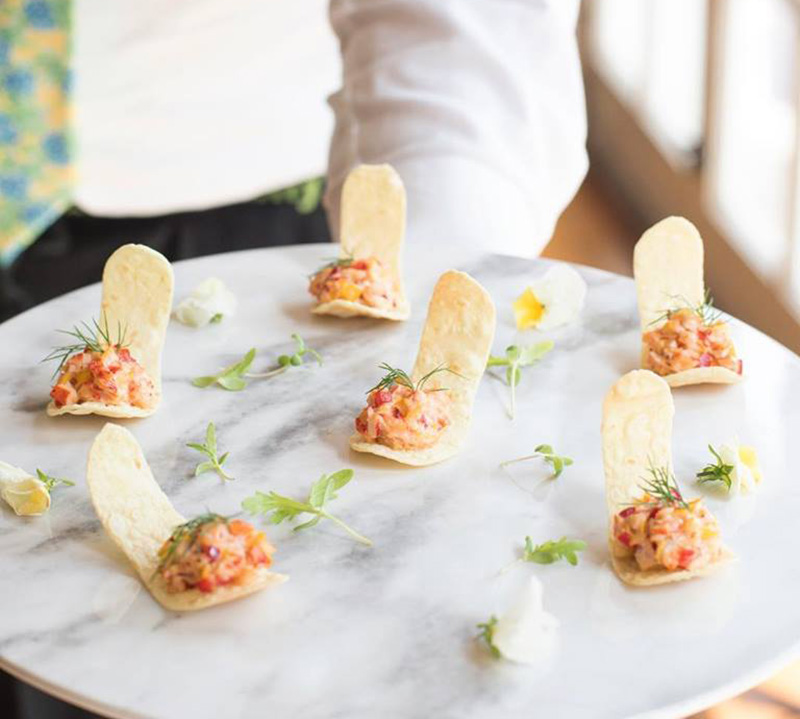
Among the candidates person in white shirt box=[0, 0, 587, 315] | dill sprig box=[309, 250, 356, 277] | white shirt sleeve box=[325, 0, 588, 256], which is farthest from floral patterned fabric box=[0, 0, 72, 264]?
dill sprig box=[309, 250, 356, 277]

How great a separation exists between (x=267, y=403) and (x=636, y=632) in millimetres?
389

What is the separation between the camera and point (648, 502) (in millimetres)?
931

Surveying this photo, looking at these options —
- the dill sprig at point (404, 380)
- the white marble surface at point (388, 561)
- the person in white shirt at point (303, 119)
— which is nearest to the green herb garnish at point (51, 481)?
the white marble surface at point (388, 561)

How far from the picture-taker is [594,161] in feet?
13.6

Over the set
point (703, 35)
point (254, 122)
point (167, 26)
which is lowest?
point (703, 35)

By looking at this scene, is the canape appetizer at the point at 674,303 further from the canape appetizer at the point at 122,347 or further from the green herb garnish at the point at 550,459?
the canape appetizer at the point at 122,347

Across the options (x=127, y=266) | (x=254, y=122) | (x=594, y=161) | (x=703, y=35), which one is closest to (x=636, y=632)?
(x=127, y=266)

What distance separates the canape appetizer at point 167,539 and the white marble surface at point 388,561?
1 cm

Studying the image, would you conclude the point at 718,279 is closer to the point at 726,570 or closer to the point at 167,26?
the point at 167,26

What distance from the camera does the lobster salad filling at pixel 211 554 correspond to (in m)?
0.88

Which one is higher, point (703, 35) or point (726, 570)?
point (726, 570)

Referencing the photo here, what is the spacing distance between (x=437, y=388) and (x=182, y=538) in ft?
0.87

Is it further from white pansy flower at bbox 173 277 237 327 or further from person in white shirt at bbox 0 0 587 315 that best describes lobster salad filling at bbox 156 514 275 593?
person in white shirt at bbox 0 0 587 315

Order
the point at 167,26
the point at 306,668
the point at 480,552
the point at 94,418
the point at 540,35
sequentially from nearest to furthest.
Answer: the point at 306,668 < the point at 480,552 < the point at 94,418 < the point at 540,35 < the point at 167,26
